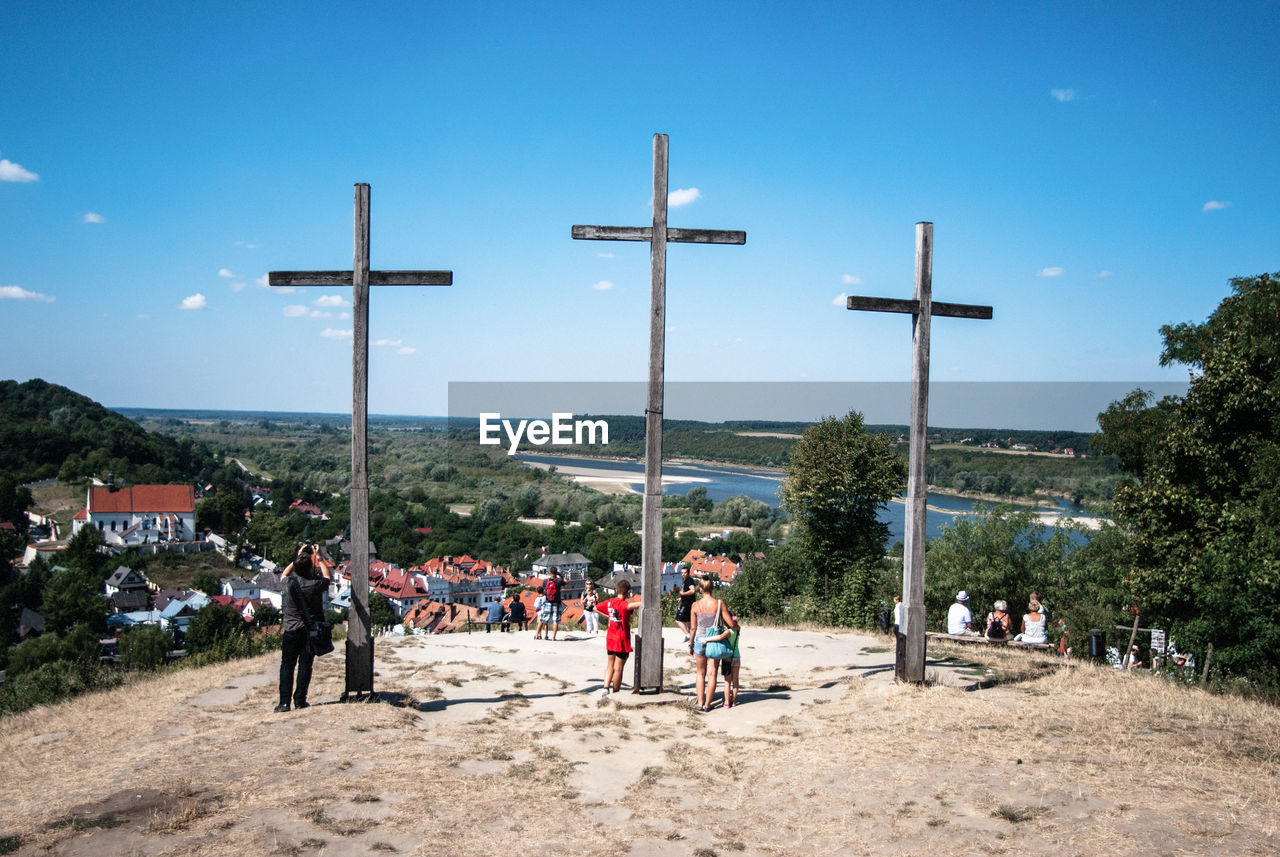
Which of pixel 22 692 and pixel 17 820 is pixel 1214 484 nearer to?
pixel 17 820

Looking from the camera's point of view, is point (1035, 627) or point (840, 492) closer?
point (1035, 627)

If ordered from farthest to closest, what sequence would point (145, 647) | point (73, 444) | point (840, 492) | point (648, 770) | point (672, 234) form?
1. point (73, 444)
2. point (840, 492)
3. point (145, 647)
4. point (672, 234)
5. point (648, 770)

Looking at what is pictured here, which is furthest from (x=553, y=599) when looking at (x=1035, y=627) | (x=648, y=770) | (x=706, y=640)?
(x=1035, y=627)

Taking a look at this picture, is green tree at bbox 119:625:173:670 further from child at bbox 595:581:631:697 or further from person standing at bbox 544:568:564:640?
child at bbox 595:581:631:697

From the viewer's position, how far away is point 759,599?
3228 centimetres

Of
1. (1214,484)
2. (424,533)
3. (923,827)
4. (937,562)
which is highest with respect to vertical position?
(1214,484)

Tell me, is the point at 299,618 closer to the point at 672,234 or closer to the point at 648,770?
the point at 648,770

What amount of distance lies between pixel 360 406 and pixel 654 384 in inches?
133

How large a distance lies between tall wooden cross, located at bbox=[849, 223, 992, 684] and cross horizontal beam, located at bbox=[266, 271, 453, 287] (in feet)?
16.8

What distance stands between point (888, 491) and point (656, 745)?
2094 centimetres

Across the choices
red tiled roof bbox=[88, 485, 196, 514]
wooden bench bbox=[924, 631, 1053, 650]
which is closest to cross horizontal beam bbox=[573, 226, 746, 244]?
wooden bench bbox=[924, 631, 1053, 650]

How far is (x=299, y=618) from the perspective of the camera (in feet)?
27.3

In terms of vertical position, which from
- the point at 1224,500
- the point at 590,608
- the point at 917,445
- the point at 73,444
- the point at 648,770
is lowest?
the point at 73,444

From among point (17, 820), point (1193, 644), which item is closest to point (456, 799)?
point (17, 820)
